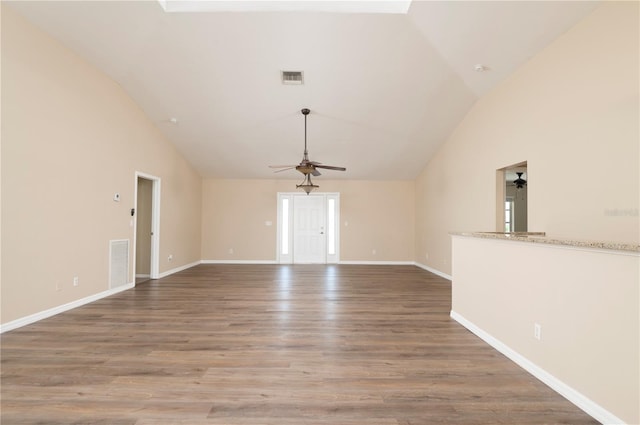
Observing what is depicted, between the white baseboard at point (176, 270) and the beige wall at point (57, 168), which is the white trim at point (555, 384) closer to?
the beige wall at point (57, 168)

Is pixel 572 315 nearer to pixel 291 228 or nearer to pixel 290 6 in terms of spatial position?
pixel 290 6

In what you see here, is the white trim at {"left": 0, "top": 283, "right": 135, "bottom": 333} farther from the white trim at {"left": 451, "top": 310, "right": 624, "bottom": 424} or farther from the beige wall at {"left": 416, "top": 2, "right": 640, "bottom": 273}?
the beige wall at {"left": 416, "top": 2, "right": 640, "bottom": 273}

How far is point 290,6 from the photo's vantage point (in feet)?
12.5

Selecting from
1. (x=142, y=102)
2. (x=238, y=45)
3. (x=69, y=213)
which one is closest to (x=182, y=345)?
(x=69, y=213)

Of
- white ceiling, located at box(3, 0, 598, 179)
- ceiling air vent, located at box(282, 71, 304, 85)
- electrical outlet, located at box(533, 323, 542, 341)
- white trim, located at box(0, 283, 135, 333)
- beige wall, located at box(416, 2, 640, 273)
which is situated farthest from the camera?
ceiling air vent, located at box(282, 71, 304, 85)

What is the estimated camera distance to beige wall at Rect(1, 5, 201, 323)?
3.29m

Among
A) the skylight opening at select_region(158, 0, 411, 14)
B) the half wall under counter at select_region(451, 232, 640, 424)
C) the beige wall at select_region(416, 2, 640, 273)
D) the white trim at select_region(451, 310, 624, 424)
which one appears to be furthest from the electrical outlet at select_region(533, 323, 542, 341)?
the skylight opening at select_region(158, 0, 411, 14)

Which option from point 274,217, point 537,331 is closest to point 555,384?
point 537,331

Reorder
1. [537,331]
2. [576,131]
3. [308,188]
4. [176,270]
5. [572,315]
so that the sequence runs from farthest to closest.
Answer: [176,270], [308,188], [576,131], [537,331], [572,315]

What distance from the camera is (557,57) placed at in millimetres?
3557

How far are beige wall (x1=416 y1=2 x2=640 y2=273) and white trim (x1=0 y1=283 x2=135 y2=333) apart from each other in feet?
19.6

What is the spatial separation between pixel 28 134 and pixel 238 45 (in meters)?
2.68

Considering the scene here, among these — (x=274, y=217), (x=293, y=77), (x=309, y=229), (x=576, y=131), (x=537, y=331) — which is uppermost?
(x=293, y=77)

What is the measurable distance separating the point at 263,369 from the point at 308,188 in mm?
3708
